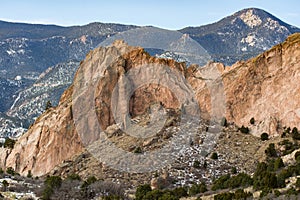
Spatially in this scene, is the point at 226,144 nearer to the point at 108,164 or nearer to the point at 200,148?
the point at 200,148

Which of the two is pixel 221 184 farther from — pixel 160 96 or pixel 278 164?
pixel 160 96

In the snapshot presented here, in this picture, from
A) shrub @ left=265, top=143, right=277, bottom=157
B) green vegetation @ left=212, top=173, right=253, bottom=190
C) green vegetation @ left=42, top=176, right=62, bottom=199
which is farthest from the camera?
shrub @ left=265, top=143, right=277, bottom=157

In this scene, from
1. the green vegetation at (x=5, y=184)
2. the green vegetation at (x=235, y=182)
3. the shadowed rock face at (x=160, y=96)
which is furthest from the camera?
the shadowed rock face at (x=160, y=96)

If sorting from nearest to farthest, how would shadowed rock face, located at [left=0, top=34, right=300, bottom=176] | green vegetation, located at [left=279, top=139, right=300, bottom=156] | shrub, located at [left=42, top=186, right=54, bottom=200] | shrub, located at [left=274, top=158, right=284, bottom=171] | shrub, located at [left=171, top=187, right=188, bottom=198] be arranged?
shrub, located at [left=42, top=186, right=54, bottom=200] → shrub, located at [left=171, top=187, right=188, bottom=198] → shrub, located at [left=274, top=158, right=284, bottom=171] → green vegetation, located at [left=279, top=139, right=300, bottom=156] → shadowed rock face, located at [left=0, top=34, right=300, bottom=176]

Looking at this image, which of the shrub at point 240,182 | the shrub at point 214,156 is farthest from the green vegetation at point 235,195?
the shrub at point 214,156

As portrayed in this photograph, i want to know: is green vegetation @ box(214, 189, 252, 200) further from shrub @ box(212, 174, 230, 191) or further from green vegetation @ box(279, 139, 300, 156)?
green vegetation @ box(279, 139, 300, 156)

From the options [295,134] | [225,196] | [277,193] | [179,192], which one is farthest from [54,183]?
[295,134]

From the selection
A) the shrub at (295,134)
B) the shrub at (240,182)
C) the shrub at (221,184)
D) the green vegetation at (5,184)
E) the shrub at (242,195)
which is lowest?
the green vegetation at (5,184)

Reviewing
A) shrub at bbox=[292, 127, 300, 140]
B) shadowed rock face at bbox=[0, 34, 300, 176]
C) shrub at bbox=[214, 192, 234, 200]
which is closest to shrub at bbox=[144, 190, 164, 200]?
shrub at bbox=[214, 192, 234, 200]

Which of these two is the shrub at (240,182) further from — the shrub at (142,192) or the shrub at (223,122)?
the shrub at (223,122)
